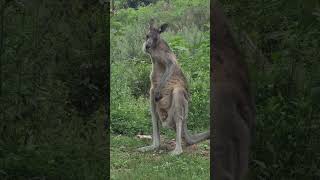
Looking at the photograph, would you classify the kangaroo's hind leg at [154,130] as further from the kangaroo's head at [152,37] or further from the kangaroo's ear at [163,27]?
the kangaroo's ear at [163,27]

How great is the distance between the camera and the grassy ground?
4.93 m

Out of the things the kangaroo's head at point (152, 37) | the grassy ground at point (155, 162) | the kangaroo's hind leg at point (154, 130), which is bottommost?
the grassy ground at point (155, 162)

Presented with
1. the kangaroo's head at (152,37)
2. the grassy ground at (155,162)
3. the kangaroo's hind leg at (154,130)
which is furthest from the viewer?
the kangaroo's head at (152,37)

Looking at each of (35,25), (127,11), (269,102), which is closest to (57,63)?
(35,25)

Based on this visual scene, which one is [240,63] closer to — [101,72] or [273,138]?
[273,138]

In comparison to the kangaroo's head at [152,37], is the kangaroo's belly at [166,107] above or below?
below

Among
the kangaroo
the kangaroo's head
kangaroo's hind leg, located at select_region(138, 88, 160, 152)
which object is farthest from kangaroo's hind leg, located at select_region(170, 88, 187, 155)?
the kangaroo's head

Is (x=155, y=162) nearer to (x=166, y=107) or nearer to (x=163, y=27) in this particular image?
(x=166, y=107)

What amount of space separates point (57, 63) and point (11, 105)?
23.2 inches

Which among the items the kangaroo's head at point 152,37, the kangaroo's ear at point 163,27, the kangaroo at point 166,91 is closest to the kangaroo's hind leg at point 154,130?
the kangaroo at point 166,91

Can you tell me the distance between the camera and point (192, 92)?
539cm

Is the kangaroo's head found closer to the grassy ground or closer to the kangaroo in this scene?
the kangaroo

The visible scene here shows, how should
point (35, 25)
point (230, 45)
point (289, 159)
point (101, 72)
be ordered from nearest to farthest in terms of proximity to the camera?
point (230, 45), point (289, 159), point (35, 25), point (101, 72)

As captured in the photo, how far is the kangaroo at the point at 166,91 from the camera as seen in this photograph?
5234 mm
